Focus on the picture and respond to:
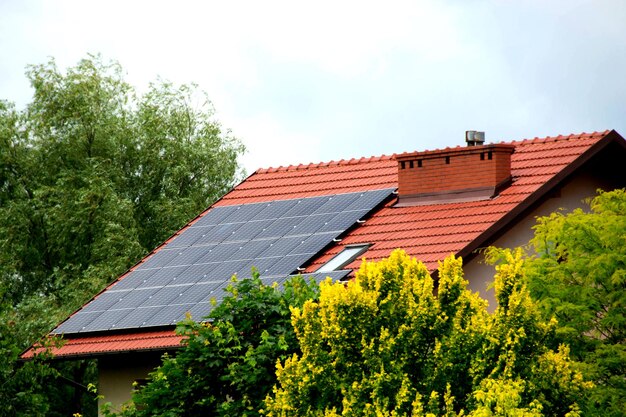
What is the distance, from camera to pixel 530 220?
25203mm

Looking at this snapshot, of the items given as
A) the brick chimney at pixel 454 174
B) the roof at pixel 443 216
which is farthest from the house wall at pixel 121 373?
the brick chimney at pixel 454 174

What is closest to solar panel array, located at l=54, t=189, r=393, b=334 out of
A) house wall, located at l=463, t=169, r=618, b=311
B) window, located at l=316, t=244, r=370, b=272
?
window, located at l=316, t=244, r=370, b=272

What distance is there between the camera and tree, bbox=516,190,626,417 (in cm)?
2002

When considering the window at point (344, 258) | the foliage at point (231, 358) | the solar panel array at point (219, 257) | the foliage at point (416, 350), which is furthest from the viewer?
the solar panel array at point (219, 257)

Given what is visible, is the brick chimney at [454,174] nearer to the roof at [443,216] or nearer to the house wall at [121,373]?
the roof at [443,216]

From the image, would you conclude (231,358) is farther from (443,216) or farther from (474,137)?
(474,137)

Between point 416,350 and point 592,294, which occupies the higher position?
point 592,294

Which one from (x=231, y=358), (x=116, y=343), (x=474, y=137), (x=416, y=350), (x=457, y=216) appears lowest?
(x=416, y=350)

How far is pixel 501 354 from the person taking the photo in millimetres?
18250

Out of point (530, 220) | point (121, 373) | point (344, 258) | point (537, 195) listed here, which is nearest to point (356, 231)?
point (344, 258)

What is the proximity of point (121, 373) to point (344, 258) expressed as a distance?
16.6ft

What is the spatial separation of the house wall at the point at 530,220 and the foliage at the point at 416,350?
5111 mm

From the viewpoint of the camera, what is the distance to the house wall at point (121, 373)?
88.9ft

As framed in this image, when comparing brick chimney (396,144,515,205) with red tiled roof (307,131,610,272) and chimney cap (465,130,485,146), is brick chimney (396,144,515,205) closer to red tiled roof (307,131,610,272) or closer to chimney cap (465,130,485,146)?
red tiled roof (307,131,610,272)
